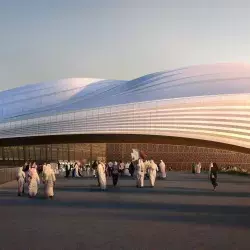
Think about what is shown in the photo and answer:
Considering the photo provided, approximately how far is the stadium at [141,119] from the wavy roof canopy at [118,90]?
Answer: 0.11 m

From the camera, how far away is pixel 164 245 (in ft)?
30.2

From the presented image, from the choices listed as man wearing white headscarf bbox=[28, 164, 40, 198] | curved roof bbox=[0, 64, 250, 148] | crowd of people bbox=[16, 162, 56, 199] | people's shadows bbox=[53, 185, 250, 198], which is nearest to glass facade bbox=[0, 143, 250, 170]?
curved roof bbox=[0, 64, 250, 148]

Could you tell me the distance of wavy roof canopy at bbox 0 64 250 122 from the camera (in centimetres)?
5716

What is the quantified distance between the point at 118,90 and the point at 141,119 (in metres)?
7.59

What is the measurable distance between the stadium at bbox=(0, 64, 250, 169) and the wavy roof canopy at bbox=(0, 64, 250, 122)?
0.36ft

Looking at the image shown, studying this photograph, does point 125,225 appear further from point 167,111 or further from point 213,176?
point 167,111

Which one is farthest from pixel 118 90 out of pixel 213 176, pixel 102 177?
pixel 213 176

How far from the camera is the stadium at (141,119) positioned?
56.4 metres

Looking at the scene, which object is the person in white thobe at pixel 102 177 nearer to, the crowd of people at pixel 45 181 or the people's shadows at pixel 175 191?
the people's shadows at pixel 175 191

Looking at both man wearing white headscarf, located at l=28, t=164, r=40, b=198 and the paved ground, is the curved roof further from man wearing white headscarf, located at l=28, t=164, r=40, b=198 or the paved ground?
the paved ground

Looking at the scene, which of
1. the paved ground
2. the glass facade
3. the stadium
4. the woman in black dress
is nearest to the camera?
the paved ground

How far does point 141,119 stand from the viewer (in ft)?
187

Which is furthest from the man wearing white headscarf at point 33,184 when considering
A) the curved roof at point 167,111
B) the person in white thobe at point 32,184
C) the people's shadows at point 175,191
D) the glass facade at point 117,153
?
the glass facade at point 117,153

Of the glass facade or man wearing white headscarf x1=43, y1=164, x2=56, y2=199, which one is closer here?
man wearing white headscarf x1=43, y1=164, x2=56, y2=199
